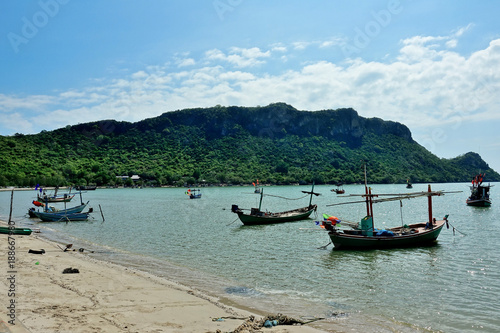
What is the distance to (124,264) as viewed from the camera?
63.1 feet

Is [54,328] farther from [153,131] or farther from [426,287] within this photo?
[153,131]

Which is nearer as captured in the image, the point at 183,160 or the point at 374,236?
the point at 374,236

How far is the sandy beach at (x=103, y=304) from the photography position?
9.18 metres

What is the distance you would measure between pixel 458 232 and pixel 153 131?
185 m

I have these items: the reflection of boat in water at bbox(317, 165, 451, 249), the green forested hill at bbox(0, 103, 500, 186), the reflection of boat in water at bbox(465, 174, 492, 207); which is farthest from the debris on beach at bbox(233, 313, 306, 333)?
the green forested hill at bbox(0, 103, 500, 186)

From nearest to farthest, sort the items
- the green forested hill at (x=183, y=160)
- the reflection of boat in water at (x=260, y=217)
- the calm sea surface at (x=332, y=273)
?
1. the calm sea surface at (x=332, y=273)
2. the reflection of boat in water at (x=260, y=217)
3. the green forested hill at (x=183, y=160)

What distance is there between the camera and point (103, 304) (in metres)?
11.0

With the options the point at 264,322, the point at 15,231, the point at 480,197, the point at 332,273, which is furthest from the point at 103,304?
the point at 480,197

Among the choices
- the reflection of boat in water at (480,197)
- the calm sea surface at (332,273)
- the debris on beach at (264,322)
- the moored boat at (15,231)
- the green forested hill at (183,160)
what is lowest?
the calm sea surface at (332,273)

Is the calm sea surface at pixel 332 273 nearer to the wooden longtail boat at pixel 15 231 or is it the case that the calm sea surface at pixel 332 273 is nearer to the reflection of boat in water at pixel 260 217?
the wooden longtail boat at pixel 15 231

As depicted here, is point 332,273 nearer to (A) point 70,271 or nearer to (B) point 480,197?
(A) point 70,271

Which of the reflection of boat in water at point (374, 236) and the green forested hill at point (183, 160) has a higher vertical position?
the green forested hill at point (183, 160)

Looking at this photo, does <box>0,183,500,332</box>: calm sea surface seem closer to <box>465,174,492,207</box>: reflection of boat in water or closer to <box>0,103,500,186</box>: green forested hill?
<box>465,174,492,207</box>: reflection of boat in water

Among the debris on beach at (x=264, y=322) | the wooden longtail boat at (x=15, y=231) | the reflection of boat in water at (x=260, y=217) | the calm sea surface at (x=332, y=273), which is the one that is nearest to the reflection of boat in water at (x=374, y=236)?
the calm sea surface at (x=332, y=273)
